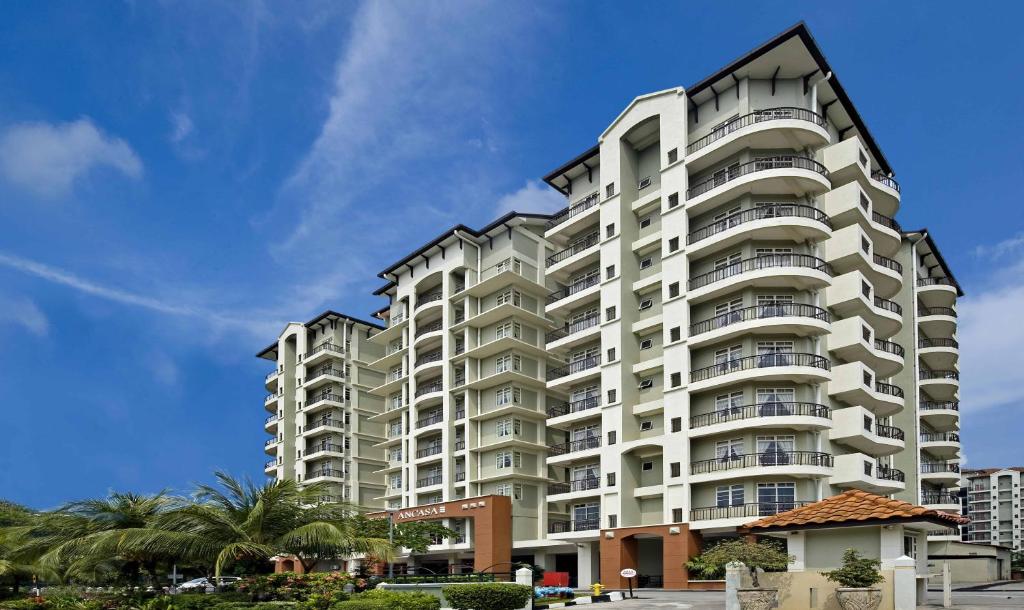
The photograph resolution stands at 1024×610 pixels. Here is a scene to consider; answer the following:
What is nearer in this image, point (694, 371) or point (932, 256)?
point (694, 371)

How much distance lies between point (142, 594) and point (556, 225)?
3867 cm

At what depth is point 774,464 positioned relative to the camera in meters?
46.3

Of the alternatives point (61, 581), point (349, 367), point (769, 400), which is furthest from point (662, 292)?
point (349, 367)

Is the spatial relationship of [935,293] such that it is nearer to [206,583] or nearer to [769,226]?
[769,226]

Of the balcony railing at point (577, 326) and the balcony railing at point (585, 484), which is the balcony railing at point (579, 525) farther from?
the balcony railing at point (577, 326)

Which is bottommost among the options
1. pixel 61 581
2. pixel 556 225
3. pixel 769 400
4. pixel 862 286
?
pixel 61 581

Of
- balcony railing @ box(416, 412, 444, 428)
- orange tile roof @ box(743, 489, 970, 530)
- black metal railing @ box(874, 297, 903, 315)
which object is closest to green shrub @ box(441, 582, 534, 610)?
orange tile roof @ box(743, 489, 970, 530)

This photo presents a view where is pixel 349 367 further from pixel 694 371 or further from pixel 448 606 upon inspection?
pixel 448 606

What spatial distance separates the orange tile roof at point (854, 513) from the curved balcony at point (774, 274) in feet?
62.4

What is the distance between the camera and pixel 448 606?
34125mm

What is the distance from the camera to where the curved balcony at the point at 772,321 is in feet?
156

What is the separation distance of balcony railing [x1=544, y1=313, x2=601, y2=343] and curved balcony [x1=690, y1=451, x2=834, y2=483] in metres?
14.6

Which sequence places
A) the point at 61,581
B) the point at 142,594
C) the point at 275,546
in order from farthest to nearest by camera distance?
the point at 61,581 < the point at 142,594 < the point at 275,546

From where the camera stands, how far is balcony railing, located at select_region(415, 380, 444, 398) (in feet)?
237
